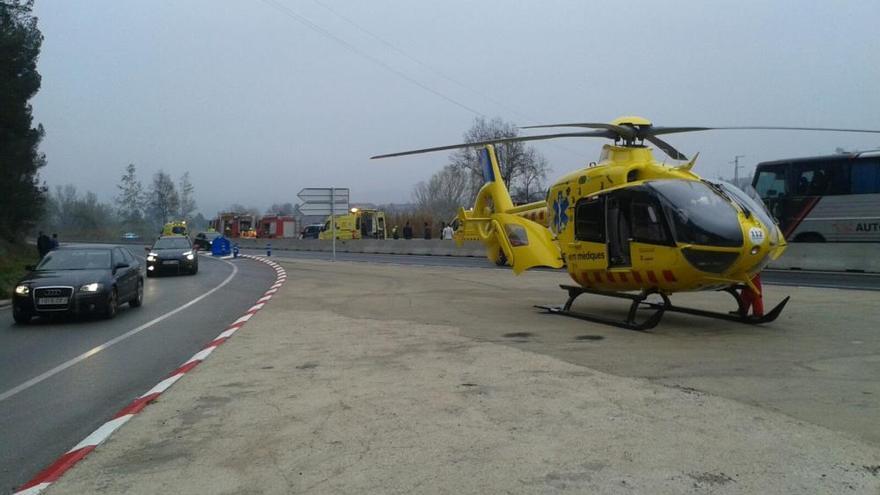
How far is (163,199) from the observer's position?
91.9 meters

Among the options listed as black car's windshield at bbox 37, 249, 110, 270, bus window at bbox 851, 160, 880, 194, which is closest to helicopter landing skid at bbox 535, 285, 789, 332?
black car's windshield at bbox 37, 249, 110, 270

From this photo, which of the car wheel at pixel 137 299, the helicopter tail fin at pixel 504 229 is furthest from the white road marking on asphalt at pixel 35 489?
the car wheel at pixel 137 299

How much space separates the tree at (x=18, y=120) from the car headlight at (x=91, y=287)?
2029 cm

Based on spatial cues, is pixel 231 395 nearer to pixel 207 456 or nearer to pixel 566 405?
pixel 207 456

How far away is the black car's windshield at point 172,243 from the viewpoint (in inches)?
1057

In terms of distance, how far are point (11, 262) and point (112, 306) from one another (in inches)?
913

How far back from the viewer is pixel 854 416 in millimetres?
5391

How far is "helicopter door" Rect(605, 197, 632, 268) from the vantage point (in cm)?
1079

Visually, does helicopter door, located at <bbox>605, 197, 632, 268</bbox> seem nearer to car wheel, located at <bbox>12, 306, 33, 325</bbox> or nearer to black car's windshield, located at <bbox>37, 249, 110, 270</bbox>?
black car's windshield, located at <bbox>37, 249, 110, 270</bbox>

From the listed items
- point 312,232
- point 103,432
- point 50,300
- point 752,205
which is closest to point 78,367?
point 103,432

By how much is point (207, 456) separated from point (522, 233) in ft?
35.0

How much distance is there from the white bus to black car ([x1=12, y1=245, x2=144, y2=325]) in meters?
23.2

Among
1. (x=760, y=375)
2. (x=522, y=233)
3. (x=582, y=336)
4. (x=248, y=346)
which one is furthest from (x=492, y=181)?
(x=760, y=375)

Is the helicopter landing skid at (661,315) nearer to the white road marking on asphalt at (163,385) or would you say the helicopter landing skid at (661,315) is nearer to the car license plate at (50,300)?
the white road marking on asphalt at (163,385)
